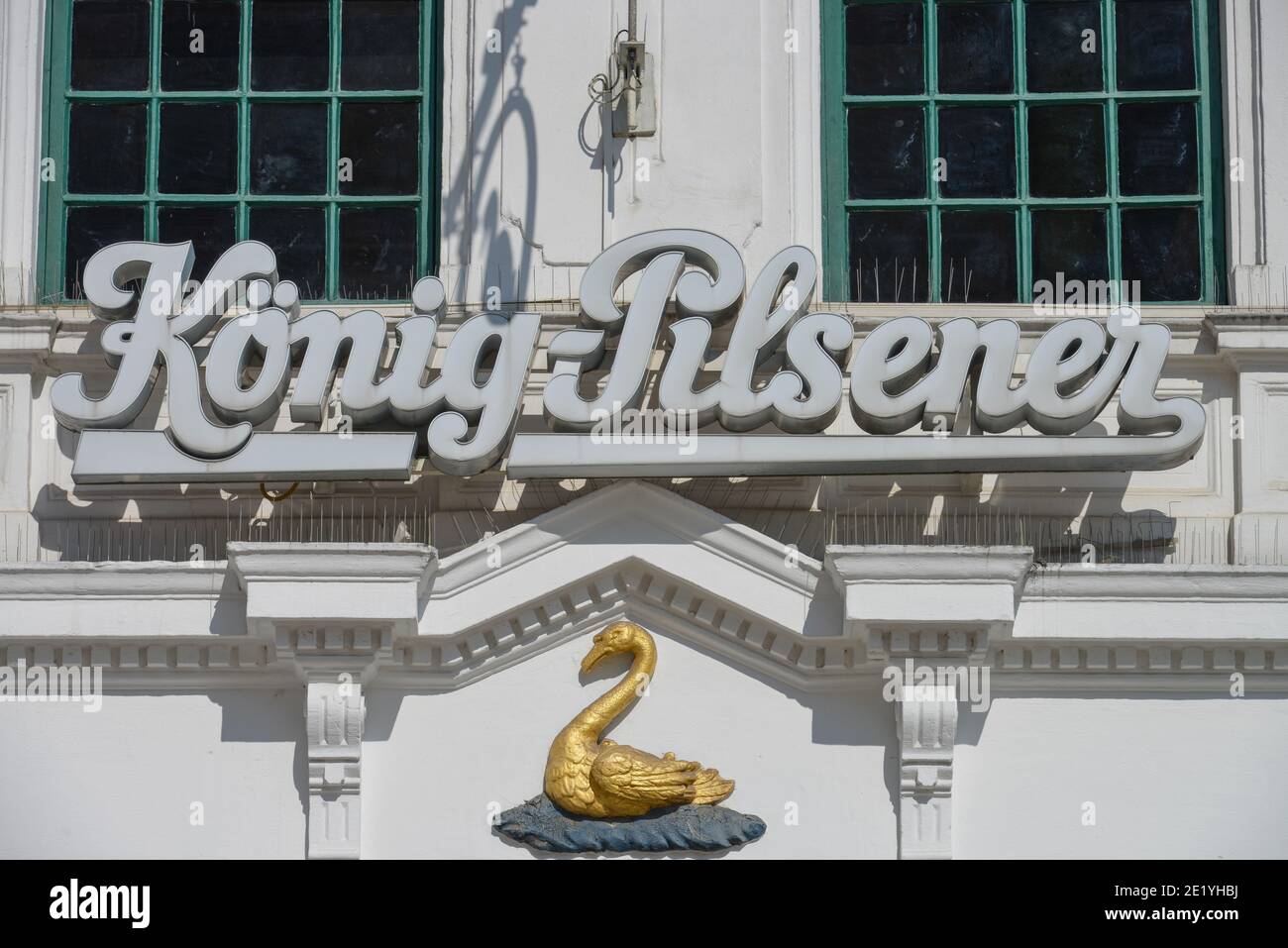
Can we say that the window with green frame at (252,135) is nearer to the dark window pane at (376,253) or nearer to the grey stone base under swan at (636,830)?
the dark window pane at (376,253)

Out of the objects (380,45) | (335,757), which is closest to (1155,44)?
(380,45)

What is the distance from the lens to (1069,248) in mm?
15656

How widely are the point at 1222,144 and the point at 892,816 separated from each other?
193 inches

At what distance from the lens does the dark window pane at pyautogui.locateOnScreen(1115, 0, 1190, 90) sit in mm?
15906

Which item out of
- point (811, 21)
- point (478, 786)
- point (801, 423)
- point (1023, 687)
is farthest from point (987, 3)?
point (478, 786)

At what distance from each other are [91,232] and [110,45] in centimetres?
127

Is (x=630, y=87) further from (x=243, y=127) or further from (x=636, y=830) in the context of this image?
(x=636, y=830)

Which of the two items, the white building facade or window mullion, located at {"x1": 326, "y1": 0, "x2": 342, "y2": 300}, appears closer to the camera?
the white building facade

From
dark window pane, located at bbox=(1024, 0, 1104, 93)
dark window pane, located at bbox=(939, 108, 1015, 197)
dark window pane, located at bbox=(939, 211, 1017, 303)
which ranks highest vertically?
dark window pane, located at bbox=(1024, 0, 1104, 93)

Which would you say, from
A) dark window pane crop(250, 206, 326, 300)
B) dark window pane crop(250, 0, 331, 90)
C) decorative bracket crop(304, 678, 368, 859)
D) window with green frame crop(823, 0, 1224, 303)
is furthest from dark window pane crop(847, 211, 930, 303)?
decorative bracket crop(304, 678, 368, 859)

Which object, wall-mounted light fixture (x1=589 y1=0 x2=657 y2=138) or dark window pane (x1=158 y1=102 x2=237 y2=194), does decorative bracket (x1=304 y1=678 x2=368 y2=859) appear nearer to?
dark window pane (x1=158 y1=102 x2=237 y2=194)

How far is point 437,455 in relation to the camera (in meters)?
14.4

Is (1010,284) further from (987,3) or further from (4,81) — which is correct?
(4,81)

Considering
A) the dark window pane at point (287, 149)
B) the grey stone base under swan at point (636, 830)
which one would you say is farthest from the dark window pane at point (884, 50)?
the grey stone base under swan at point (636, 830)
